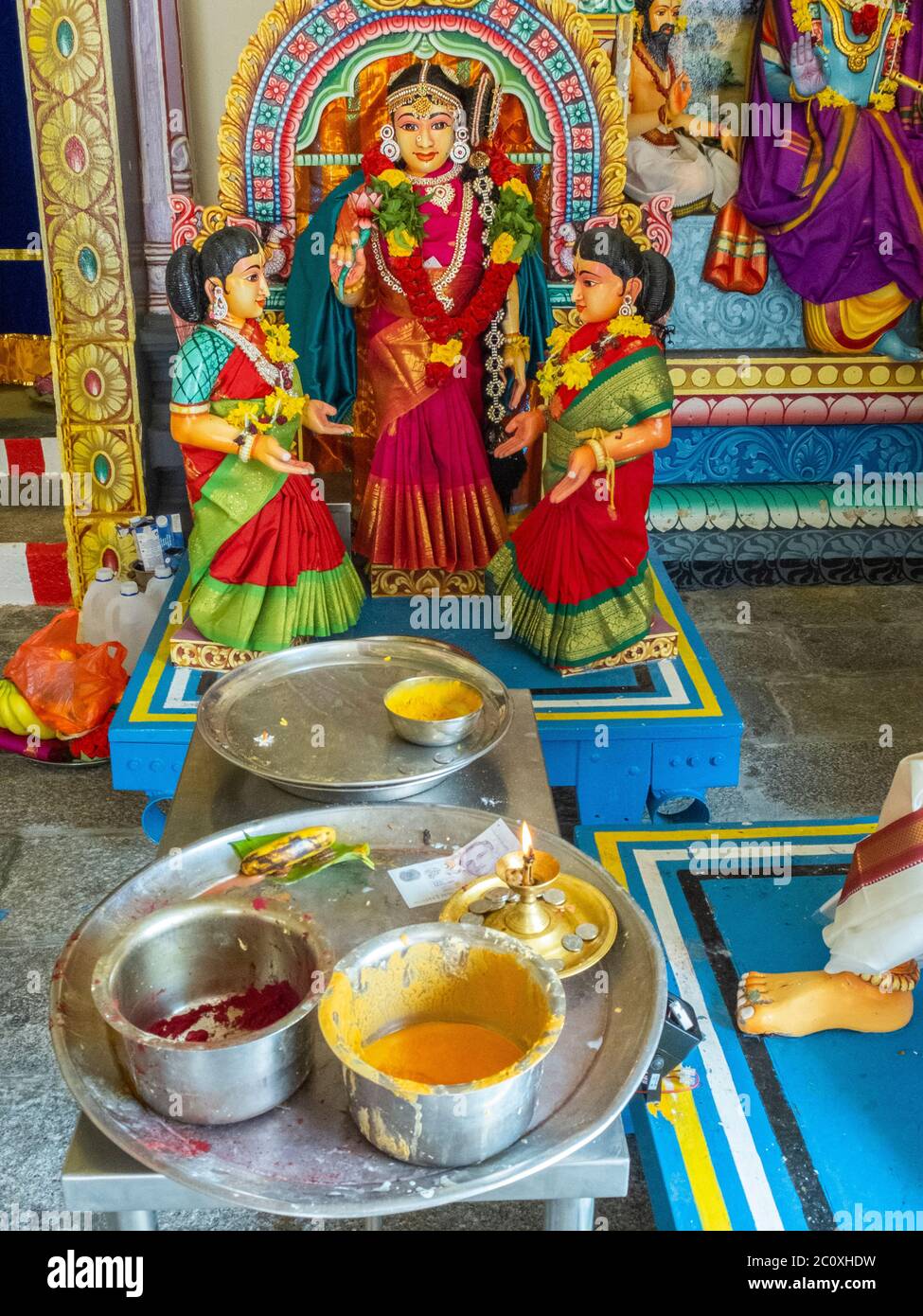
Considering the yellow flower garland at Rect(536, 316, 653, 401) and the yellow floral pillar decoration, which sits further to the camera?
the yellow floral pillar decoration

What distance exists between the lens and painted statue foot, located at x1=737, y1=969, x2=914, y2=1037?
2.22 m

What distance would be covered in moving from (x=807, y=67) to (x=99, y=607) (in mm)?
3134

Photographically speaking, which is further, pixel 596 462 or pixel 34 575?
pixel 34 575

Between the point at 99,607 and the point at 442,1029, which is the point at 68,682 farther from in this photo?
the point at 442,1029

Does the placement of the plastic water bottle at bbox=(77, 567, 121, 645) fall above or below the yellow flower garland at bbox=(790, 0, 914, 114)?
below

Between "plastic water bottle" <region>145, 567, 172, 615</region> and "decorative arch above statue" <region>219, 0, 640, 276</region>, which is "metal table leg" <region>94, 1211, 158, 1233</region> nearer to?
"plastic water bottle" <region>145, 567, 172, 615</region>

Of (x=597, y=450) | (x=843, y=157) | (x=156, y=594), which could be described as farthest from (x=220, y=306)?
(x=843, y=157)

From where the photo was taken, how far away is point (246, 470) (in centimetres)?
354

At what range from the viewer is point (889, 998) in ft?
7.31

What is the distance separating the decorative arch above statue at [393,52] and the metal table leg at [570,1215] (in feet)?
9.47

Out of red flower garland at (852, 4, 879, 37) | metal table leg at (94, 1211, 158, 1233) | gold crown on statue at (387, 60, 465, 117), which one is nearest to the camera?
metal table leg at (94, 1211, 158, 1233)

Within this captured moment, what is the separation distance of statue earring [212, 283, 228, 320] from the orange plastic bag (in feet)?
3.75

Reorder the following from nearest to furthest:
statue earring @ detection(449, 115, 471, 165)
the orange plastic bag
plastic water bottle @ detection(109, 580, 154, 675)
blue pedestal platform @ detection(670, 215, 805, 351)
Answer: statue earring @ detection(449, 115, 471, 165) < the orange plastic bag < plastic water bottle @ detection(109, 580, 154, 675) < blue pedestal platform @ detection(670, 215, 805, 351)

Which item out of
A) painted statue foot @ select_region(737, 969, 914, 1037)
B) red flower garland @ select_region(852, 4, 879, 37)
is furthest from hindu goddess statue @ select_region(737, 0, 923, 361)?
painted statue foot @ select_region(737, 969, 914, 1037)
